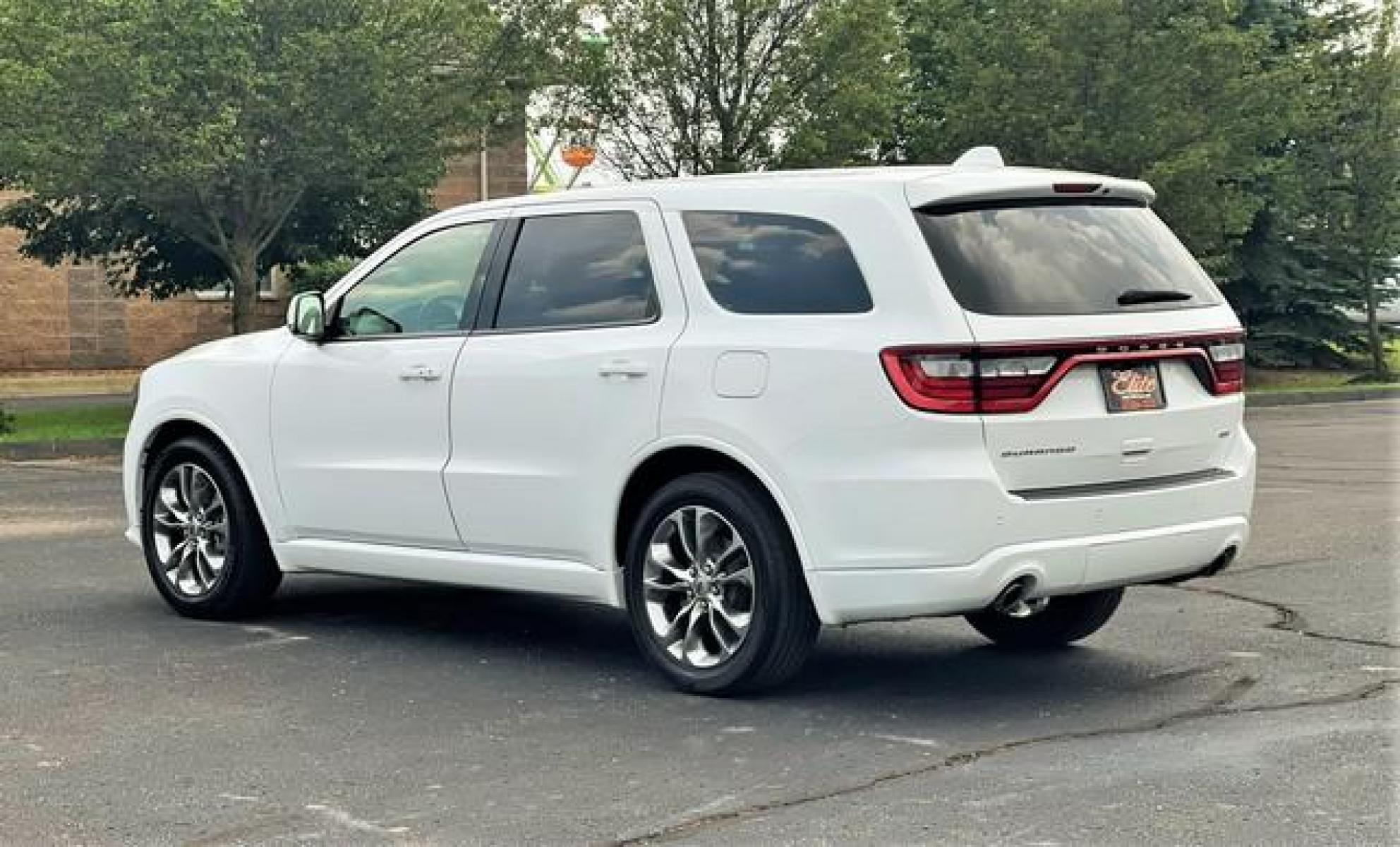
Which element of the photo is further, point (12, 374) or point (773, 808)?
point (12, 374)

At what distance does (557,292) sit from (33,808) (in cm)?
285

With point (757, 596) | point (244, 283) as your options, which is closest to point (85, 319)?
point (244, 283)

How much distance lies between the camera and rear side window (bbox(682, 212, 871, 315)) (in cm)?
666

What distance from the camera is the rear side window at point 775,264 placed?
6656 millimetres

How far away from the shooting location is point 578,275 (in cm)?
747

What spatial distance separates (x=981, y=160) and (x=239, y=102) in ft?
48.1

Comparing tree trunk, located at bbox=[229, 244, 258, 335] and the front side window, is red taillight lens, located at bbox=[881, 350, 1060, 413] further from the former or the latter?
tree trunk, located at bbox=[229, 244, 258, 335]

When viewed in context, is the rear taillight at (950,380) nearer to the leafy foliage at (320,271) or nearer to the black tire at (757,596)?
the black tire at (757,596)

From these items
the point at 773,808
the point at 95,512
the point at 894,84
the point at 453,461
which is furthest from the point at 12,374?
the point at 773,808

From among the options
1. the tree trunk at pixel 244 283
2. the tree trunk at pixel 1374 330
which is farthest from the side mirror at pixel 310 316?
the tree trunk at pixel 1374 330

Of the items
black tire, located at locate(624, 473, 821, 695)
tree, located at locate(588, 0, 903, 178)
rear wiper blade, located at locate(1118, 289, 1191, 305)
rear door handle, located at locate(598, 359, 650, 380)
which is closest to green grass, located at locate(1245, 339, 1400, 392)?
tree, located at locate(588, 0, 903, 178)

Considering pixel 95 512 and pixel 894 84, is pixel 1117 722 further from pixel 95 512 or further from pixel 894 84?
pixel 894 84

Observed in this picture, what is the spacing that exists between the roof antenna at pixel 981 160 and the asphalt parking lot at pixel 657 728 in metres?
1.80

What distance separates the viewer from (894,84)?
28.4 meters
